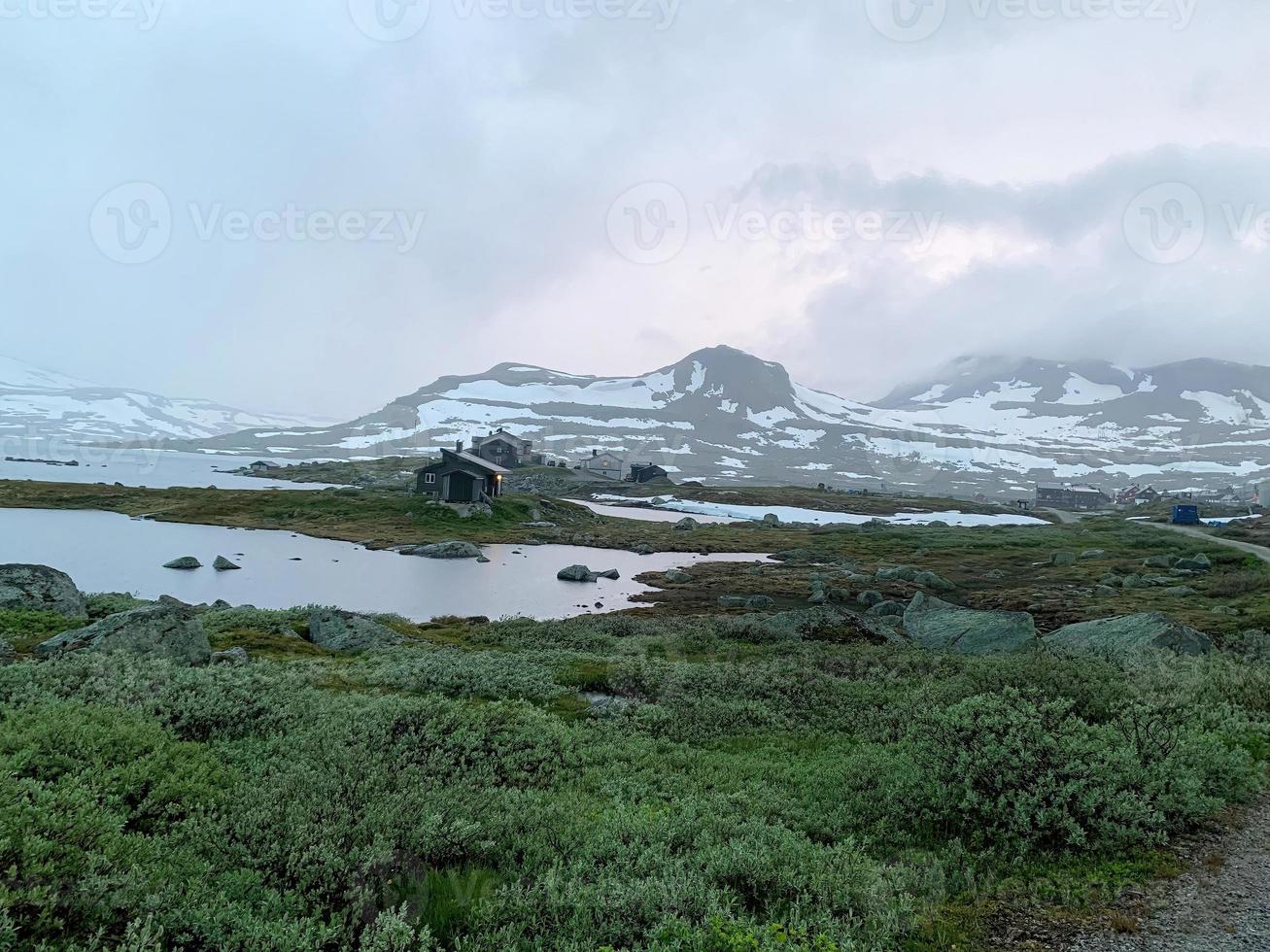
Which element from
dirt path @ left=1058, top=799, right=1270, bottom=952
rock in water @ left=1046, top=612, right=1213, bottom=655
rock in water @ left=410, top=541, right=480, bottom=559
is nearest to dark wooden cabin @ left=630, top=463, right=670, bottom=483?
rock in water @ left=410, top=541, right=480, bottom=559

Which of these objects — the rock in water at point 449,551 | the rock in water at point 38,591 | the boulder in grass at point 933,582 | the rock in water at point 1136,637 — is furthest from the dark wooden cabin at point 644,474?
the rock in water at point 1136,637

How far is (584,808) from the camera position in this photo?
9.48 meters

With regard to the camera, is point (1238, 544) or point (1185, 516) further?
point (1185, 516)

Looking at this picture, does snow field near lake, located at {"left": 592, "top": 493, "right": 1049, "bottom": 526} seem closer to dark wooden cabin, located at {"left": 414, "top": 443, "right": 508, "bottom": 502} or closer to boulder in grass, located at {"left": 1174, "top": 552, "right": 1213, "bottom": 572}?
dark wooden cabin, located at {"left": 414, "top": 443, "right": 508, "bottom": 502}

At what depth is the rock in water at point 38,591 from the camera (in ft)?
82.8

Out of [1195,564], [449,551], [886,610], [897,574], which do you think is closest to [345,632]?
[886,610]

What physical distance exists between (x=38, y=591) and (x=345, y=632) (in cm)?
1187

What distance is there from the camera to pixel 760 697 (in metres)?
17.8

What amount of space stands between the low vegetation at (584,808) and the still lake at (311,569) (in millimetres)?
26664

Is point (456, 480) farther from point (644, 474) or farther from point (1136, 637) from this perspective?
point (644, 474)

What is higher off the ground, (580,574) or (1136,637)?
(1136,637)

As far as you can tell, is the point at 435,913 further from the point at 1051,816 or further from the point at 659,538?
the point at 659,538

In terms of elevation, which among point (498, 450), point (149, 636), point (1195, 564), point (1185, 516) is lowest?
point (1195, 564)

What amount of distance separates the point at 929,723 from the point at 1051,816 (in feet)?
8.89
